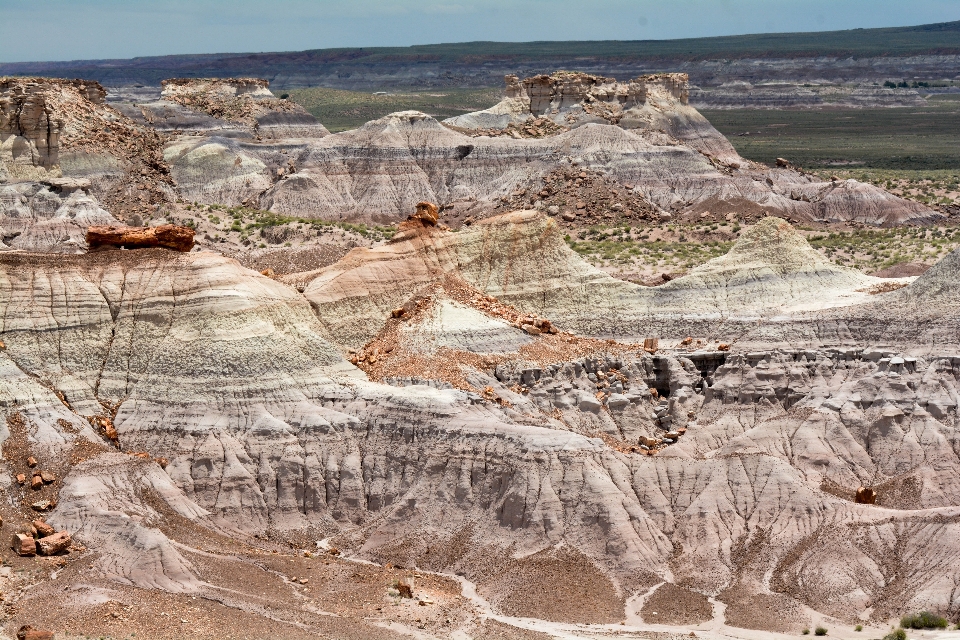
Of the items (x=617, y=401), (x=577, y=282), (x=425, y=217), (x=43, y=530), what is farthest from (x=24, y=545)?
(x=577, y=282)

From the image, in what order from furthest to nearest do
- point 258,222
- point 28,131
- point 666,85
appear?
1. point 666,85
2. point 258,222
3. point 28,131

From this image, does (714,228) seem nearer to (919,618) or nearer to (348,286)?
(348,286)

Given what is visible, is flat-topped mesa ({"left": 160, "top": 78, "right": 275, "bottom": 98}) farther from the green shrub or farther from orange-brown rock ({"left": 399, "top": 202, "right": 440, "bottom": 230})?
the green shrub

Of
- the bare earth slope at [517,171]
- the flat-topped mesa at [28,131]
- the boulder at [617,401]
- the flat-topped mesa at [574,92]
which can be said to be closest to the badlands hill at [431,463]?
the boulder at [617,401]

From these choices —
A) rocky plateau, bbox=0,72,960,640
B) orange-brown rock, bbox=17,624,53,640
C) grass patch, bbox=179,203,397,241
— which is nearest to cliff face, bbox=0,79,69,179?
grass patch, bbox=179,203,397,241

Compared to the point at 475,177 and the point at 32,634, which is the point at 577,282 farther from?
the point at 475,177

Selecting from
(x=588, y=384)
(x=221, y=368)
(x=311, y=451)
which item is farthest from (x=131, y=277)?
(x=588, y=384)
